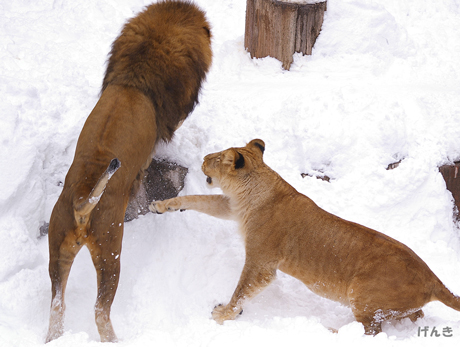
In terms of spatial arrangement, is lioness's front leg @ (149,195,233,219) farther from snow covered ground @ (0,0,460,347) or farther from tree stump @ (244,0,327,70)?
tree stump @ (244,0,327,70)

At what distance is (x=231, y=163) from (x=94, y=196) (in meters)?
1.28

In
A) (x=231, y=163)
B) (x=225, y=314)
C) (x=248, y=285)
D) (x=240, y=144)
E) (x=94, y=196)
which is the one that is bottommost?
(x=225, y=314)

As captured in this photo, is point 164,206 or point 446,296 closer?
point 446,296

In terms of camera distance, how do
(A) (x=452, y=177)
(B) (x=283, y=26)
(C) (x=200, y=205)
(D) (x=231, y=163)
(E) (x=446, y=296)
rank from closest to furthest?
1. (E) (x=446, y=296)
2. (D) (x=231, y=163)
3. (C) (x=200, y=205)
4. (A) (x=452, y=177)
5. (B) (x=283, y=26)

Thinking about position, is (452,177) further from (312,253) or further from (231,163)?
(231,163)

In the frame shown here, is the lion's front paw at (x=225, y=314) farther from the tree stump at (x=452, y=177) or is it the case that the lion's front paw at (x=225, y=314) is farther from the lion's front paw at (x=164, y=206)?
the tree stump at (x=452, y=177)

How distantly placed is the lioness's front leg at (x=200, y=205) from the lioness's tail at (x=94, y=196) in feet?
4.47

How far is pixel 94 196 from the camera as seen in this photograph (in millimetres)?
3125

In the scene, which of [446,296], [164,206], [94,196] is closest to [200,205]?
[164,206]

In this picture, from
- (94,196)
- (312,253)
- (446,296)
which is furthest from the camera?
(312,253)

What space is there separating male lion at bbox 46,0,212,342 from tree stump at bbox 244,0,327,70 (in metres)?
1.72

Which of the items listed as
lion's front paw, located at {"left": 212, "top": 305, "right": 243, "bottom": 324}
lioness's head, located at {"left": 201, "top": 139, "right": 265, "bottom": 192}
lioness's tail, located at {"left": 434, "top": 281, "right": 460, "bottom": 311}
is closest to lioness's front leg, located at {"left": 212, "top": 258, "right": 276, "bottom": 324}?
lion's front paw, located at {"left": 212, "top": 305, "right": 243, "bottom": 324}

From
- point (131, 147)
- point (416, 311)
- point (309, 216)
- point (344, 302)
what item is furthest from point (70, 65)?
point (416, 311)

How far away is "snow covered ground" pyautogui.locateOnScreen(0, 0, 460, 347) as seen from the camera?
3928 mm
